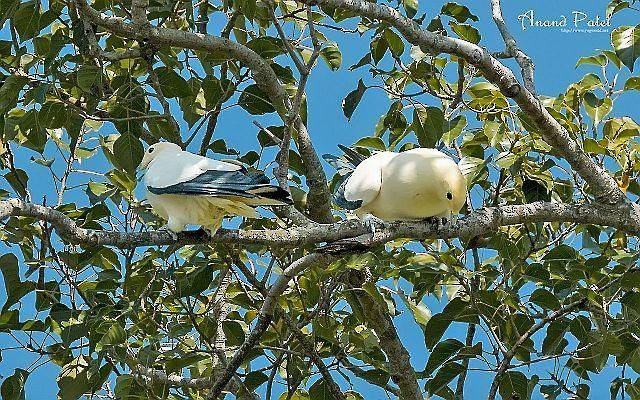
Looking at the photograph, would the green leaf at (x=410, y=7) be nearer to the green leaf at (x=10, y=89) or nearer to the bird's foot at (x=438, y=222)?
the bird's foot at (x=438, y=222)

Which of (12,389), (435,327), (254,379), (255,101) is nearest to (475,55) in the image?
(435,327)

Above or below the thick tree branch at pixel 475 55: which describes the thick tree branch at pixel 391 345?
below

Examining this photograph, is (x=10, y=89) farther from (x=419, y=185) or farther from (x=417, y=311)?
(x=417, y=311)

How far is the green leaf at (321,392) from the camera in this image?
2.84 metres

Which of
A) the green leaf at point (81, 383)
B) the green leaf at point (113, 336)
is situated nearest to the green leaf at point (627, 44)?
the green leaf at point (113, 336)

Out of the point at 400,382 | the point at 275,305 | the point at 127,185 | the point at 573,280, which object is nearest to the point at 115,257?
the point at 127,185

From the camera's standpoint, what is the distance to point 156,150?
Answer: 2691 millimetres

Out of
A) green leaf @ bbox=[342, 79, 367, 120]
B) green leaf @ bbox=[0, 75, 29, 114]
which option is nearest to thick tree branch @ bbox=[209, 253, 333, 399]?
green leaf @ bbox=[342, 79, 367, 120]

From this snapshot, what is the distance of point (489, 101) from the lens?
2568 millimetres

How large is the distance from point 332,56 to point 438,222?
1.04m

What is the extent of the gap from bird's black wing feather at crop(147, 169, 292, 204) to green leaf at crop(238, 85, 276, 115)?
2.08 feet

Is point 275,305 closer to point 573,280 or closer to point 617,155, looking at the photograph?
point 573,280

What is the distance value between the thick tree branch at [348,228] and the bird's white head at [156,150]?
0.41 meters

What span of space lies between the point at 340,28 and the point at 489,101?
2.18ft
